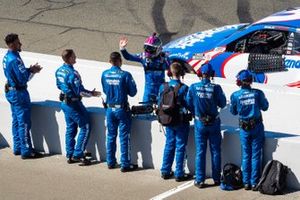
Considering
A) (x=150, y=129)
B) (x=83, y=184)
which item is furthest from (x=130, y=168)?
(x=83, y=184)

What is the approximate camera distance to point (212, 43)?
1648 cm

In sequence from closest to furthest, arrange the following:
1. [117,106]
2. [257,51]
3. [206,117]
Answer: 1. [206,117]
2. [117,106]
3. [257,51]

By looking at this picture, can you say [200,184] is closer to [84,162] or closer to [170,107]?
[170,107]

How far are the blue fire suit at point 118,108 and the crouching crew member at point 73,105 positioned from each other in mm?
370

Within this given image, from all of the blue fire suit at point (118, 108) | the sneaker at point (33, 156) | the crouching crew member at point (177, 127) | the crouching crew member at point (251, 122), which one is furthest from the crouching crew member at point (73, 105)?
the crouching crew member at point (251, 122)

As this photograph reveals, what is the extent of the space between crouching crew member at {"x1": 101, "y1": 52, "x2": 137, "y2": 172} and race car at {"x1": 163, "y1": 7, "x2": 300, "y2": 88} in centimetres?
319

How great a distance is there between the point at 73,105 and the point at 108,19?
8.16 meters

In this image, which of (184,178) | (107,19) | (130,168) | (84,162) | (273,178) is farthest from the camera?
(107,19)

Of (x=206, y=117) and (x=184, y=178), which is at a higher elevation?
(x=206, y=117)

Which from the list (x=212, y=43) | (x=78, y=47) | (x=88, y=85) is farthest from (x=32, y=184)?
(x=78, y=47)

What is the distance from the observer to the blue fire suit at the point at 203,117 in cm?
1248

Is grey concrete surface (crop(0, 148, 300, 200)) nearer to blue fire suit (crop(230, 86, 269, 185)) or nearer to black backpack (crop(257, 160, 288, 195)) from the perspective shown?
black backpack (crop(257, 160, 288, 195))

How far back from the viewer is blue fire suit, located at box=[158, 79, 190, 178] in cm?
1274

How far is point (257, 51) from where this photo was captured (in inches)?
629
